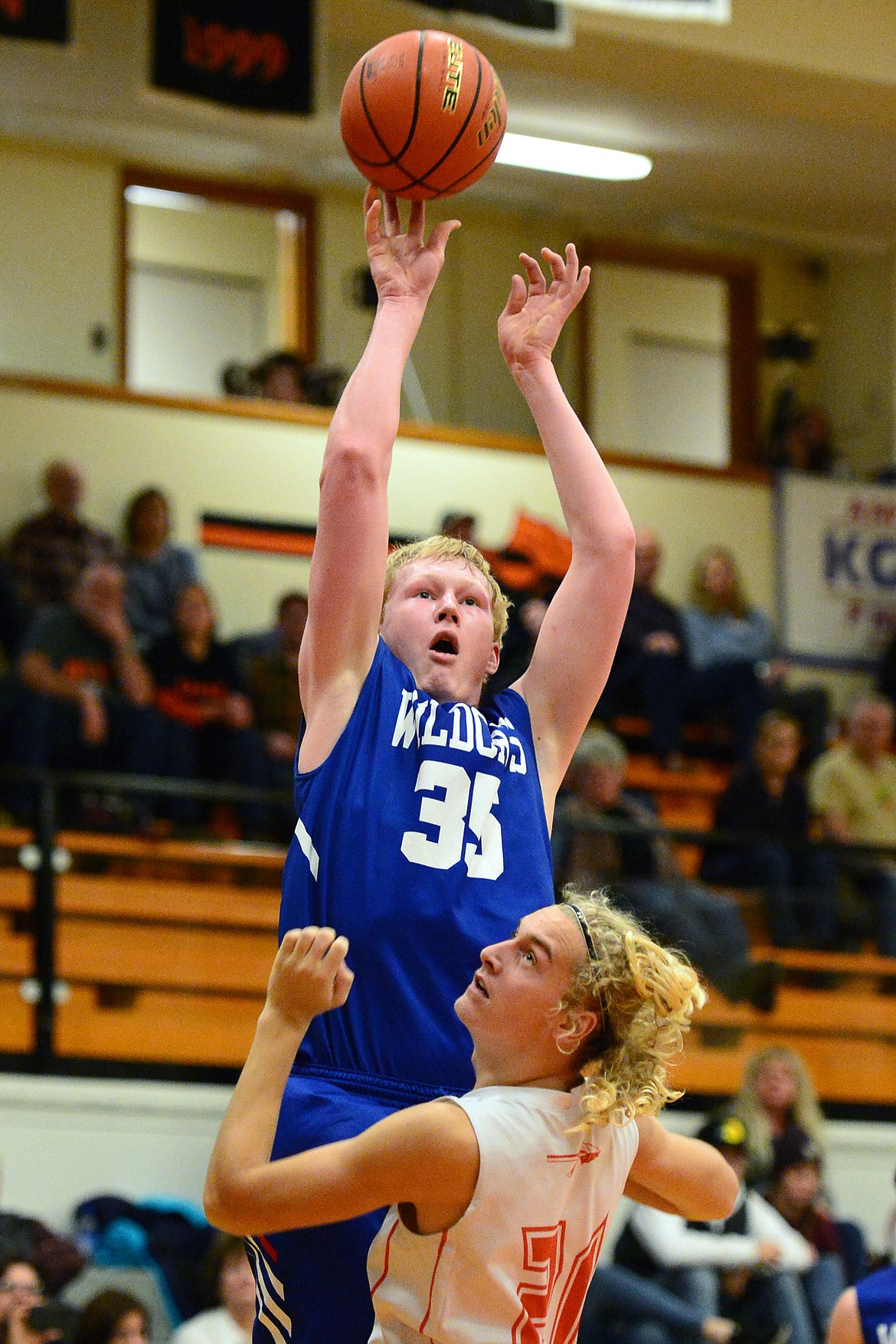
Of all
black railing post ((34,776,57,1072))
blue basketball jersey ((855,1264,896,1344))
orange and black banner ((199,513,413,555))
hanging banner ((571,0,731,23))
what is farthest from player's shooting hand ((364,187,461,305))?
orange and black banner ((199,513,413,555))

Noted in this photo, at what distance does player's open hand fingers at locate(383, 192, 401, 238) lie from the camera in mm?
3071

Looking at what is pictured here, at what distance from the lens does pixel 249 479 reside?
11164 millimetres

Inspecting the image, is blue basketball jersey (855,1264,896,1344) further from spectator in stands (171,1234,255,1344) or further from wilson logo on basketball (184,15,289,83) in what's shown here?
wilson logo on basketball (184,15,289,83)

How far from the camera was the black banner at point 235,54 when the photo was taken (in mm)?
8195

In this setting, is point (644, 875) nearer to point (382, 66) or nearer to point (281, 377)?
point (281, 377)

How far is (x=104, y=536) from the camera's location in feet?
31.8

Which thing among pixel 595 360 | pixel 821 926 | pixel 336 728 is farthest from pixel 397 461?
pixel 336 728

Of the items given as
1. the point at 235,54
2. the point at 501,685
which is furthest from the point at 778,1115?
the point at 235,54

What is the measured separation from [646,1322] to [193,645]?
147 inches

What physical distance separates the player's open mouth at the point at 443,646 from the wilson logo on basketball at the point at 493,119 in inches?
34.9

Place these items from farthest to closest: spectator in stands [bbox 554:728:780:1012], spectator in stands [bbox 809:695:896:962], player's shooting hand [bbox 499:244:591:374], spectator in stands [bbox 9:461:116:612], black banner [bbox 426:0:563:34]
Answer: spectator in stands [bbox 809:695:896:962] → spectator in stands [bbox 9:461:116:612] → black banner [bbox 426:0:563:34] → spectator in stands [bbox 554:728:780:1012] → player's shooting hand [bbox 499:244:591:374]

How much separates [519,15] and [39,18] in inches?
75.4

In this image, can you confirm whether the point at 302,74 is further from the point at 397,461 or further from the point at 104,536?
the point at 397,461

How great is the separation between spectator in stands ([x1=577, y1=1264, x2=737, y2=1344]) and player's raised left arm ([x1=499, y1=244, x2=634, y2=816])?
13.1 ft
